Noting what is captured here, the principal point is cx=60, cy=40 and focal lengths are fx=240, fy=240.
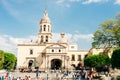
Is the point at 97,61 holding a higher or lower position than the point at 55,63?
lower

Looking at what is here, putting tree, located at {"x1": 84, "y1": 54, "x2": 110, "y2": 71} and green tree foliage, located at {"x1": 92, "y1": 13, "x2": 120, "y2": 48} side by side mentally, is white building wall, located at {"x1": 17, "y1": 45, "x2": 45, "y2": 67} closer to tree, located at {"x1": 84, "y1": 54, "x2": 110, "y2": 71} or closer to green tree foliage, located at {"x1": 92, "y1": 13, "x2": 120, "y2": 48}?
tree, located at {"x1": 84, "y1": 54, "x2": 110, "y2": 71}

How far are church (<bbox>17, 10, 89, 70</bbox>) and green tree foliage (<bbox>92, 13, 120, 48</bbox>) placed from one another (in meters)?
23.8

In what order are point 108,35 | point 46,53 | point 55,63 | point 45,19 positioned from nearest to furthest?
1. point 108,35
2. point 46,53
3. point 55,63
4. point 45,19

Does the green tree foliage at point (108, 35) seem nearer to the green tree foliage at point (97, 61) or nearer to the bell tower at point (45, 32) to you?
the green tree foliage at point (97, 61)

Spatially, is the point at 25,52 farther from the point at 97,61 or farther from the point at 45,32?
the point at 97,61

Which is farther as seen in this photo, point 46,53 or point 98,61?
point 46,53

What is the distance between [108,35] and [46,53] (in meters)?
28.6

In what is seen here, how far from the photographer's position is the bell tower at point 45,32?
7528 centimetres

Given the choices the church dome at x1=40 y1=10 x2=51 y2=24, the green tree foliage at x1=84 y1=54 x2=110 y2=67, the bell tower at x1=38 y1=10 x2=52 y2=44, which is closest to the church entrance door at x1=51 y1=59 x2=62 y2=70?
the bell tower at x1=38 y1=10 x2=52 y2=44

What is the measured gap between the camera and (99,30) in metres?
45.0

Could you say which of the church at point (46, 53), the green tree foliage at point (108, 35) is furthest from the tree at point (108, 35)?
the church at point (46, 53)

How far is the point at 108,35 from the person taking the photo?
145 ft

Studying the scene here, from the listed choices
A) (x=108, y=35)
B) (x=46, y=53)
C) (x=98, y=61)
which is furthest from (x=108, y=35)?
(x=46, y=53)

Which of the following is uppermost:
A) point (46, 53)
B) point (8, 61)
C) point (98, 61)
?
point (46, 53)
